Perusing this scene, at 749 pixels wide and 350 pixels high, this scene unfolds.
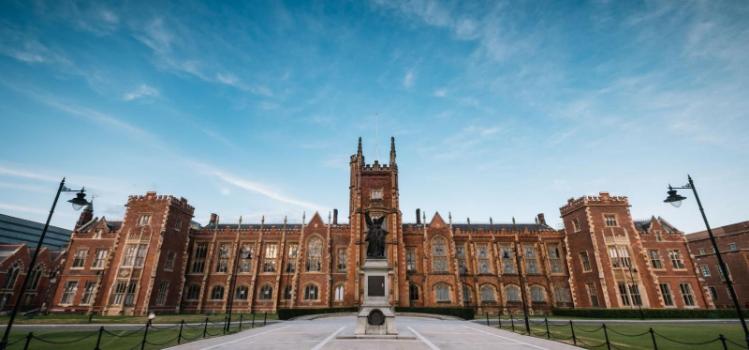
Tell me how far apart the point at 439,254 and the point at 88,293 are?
4320 cm

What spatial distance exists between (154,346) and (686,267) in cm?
5220

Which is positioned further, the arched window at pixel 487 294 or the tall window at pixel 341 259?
the tall window at pixel 341 259

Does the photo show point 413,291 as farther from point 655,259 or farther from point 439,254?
point 655,259

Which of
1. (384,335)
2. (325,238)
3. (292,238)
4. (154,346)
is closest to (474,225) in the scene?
(325,238)

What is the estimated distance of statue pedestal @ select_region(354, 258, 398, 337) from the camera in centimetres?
→ 1642

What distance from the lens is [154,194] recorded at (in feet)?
132

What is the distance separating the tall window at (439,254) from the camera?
1700 inches

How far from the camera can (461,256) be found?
44531mm

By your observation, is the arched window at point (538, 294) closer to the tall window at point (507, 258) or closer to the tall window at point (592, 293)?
the tall window at point (507, 258)

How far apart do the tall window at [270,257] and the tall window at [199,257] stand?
330 inches

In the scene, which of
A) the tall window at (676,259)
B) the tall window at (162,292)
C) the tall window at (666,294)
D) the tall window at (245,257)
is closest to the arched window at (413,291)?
the tall window at (245,257)

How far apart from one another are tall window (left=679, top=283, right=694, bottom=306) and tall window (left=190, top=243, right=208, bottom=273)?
5972cm

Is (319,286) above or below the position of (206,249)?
below

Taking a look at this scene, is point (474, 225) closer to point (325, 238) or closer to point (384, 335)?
point (325, 238)
